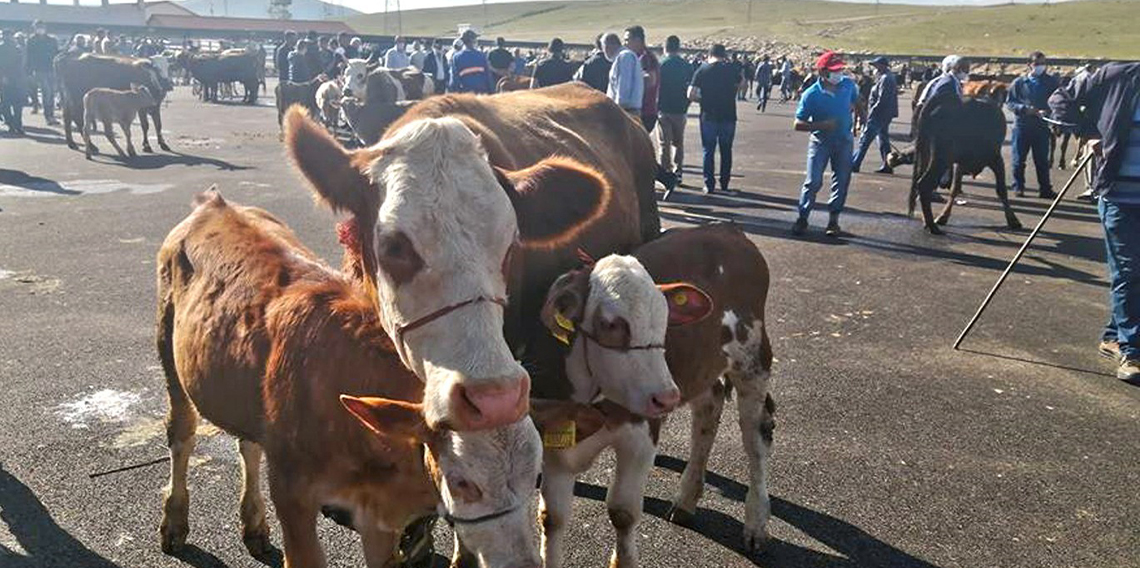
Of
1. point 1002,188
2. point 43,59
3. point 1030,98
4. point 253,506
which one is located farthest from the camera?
point 43,59

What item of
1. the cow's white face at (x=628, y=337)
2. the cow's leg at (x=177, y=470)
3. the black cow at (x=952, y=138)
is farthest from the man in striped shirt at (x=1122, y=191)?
the cow's leg at (x=177, y=470)

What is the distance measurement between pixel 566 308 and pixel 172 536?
2.13m

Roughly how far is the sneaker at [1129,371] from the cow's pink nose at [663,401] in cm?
472

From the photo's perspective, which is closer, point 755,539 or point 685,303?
point 685,303

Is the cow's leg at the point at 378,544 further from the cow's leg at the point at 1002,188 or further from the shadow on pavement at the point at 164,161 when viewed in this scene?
the shadow on pavement at the point at 164,161

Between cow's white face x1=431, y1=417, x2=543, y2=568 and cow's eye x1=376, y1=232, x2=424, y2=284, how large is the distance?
0.46m

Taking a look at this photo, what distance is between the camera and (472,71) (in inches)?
661

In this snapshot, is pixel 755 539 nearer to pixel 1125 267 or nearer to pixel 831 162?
pixel 1125 267

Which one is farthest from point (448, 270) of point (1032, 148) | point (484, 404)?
point (1032, 148)

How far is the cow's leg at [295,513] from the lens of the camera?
2680 mm

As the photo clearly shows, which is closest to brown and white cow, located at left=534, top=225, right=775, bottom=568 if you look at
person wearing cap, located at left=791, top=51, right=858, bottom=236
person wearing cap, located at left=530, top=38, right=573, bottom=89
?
person wearing cap, located at left=791, top=51, right=858, bottom=236

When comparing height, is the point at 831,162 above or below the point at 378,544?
above

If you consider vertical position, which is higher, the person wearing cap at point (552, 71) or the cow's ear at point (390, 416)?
the person wearing cap at point (552, 71)

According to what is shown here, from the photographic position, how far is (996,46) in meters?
75.1
